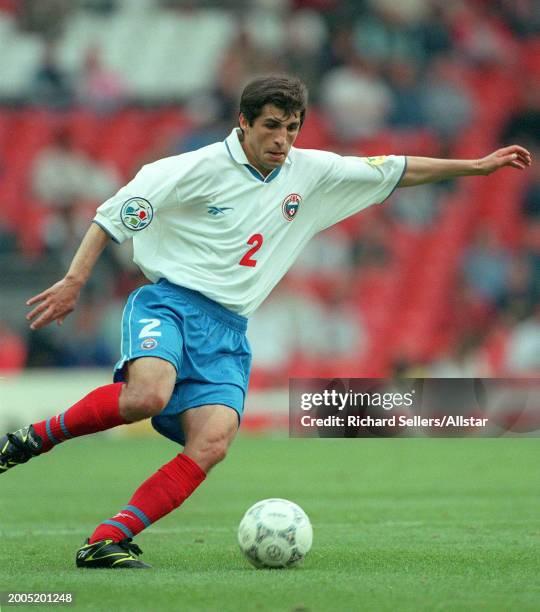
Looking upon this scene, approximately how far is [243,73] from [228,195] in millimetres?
14227

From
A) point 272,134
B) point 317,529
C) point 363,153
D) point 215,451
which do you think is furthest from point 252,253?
point 363,153

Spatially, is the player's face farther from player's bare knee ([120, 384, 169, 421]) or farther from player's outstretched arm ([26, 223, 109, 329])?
player's bare knee ([120, 384, 169, 421])

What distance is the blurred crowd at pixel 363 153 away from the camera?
17.3 metres

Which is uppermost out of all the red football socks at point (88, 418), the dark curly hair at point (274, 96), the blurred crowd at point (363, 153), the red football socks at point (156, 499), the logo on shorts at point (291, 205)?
the blurred crowd at point (363, 153)

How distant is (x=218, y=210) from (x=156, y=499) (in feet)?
4.47

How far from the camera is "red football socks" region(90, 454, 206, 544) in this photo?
19.0ft

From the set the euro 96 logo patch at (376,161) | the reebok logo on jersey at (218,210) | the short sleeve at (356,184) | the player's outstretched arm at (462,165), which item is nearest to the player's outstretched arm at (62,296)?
the reebok logo on jersey at (218,210)

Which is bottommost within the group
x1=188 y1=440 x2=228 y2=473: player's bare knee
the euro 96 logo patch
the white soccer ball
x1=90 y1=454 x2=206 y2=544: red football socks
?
the white soccer ball

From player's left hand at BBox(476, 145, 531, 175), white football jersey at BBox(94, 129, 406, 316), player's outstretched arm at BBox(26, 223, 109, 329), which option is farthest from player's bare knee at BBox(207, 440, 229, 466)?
player's left hand at BBox(476, 145, 531, 175)

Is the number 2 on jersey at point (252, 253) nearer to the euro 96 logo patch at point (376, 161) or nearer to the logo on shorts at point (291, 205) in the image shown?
the logo on shorts at point (291, 205)

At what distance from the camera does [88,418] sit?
5.89 metres

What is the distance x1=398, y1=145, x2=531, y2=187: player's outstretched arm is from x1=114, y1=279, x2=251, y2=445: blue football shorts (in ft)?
3.89

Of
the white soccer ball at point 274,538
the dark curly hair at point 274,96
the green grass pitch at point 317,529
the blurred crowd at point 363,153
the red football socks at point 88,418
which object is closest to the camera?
the green grass pitch at point 317,529

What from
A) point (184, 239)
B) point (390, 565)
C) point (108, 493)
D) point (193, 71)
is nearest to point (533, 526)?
point (390, 565)
